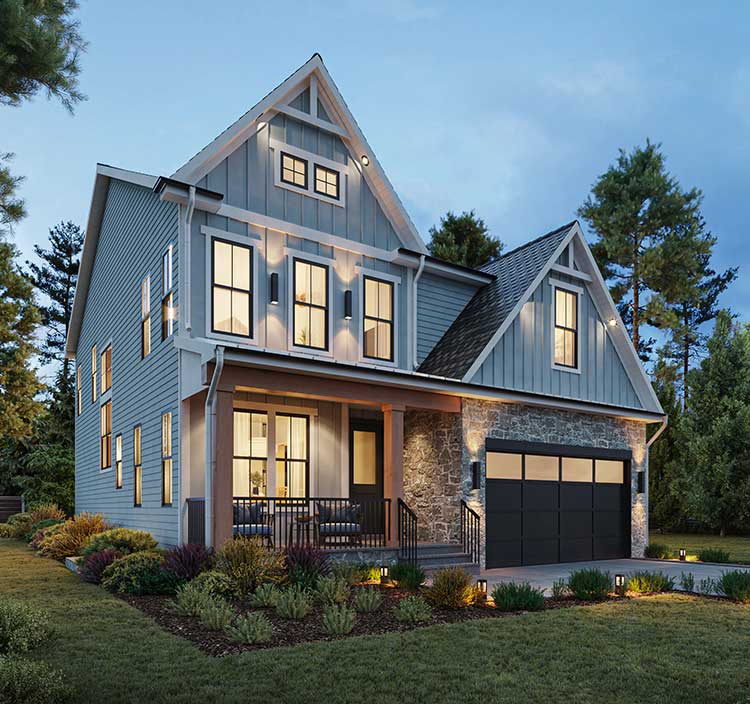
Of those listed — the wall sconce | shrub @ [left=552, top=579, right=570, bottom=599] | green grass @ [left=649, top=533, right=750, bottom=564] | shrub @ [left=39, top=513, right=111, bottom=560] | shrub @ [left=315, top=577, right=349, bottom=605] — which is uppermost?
the wall sconce

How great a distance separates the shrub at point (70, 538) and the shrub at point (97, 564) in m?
3.24

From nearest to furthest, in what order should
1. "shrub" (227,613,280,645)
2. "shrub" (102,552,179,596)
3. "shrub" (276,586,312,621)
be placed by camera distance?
"shrub" (227,613,280,645) → "shrub" (276,586,312,621) → "shrub" (102,552,179,596)

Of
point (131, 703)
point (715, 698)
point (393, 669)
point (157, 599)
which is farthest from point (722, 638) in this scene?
point (157, 599)

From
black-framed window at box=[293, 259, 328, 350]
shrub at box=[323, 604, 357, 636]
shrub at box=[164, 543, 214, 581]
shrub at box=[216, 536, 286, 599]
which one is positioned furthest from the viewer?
black-framed window at box=[293, 259, 328, 350]

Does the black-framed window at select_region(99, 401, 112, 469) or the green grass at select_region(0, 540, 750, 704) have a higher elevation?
the black-framed window at select_region(99, 401, 112, 469)

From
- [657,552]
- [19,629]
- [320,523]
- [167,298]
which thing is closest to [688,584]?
[320,523]

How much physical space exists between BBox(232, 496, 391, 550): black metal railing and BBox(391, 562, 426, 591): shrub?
1.43 m

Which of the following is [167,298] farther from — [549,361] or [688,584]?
[688,584]

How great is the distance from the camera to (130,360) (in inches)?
653

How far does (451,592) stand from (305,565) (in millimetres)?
2387

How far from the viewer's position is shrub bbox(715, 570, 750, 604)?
10.4 metres

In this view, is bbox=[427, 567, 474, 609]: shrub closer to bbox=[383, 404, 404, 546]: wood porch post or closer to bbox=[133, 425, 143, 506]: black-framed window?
bbox=[383, 404, 404, 546]: wood porch post

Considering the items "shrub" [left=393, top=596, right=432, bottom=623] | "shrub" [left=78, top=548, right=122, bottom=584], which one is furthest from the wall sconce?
"shrub" [left=78, top=548, right=122, bottom=584]

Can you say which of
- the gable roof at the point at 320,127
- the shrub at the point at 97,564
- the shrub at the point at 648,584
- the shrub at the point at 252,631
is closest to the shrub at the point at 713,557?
the shrub at the point at 648,584
